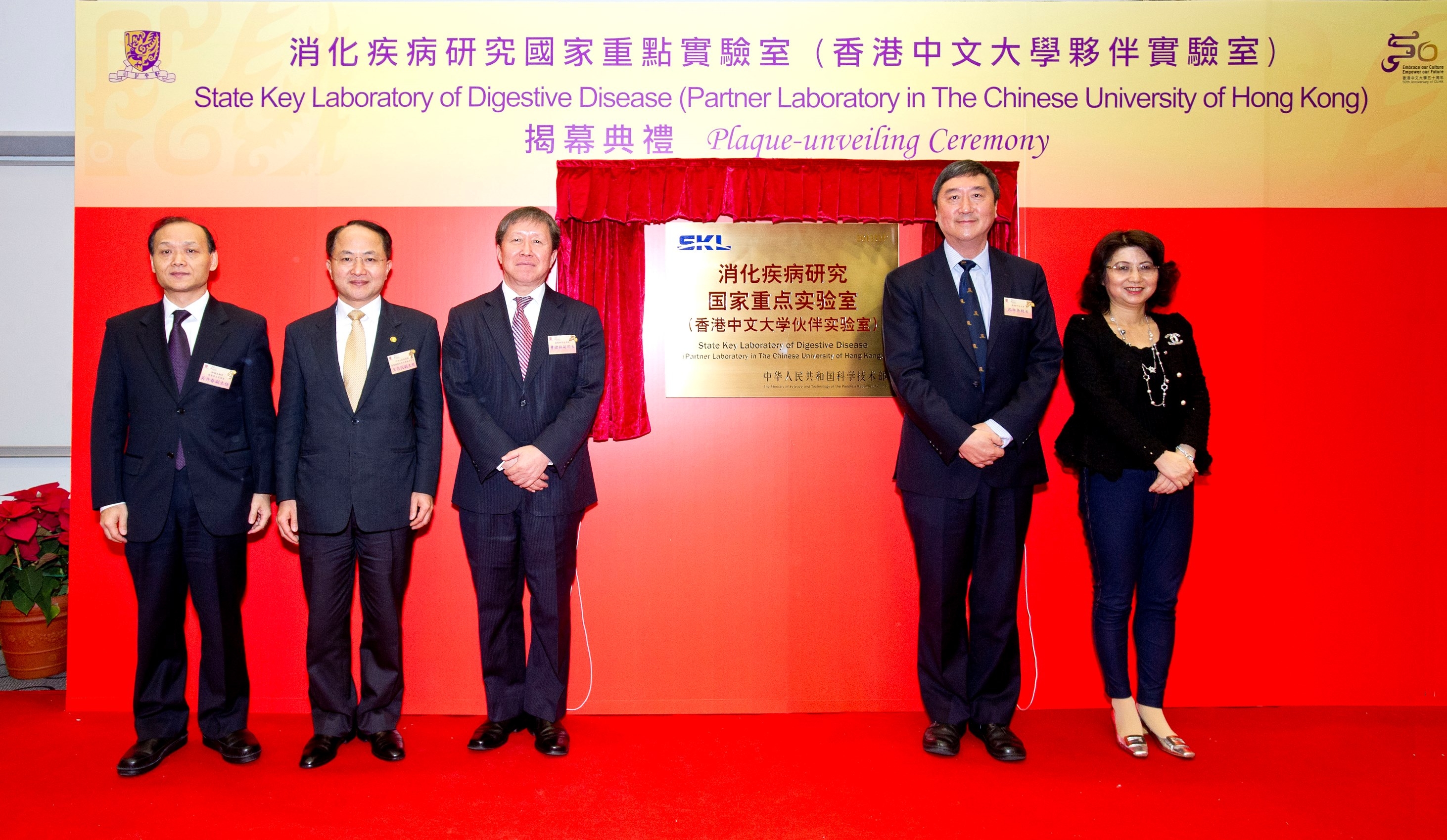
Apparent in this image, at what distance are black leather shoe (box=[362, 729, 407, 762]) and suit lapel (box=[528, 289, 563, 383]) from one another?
139 cm

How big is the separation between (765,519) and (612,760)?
3.73 feet

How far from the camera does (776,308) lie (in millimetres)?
3424

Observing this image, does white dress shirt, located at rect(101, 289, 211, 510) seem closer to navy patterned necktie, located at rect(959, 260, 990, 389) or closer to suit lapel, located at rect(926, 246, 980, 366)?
suit lapel, located at rect(926, 246, 980, 366)

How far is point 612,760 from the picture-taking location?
9.66 ft

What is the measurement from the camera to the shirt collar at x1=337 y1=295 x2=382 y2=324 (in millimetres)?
3012

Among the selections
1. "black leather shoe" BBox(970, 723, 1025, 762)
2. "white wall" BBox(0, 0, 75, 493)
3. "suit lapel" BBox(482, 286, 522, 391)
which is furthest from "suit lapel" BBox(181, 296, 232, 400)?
"black leather shoe" BBox(970, 723, 1025, 762)

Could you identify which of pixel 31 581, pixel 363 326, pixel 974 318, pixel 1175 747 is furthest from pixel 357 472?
pixel 1175 747

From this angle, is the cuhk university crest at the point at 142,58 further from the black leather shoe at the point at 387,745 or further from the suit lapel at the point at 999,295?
the suit lapel at the point at 999,295

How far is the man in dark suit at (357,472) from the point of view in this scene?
9.47 feet

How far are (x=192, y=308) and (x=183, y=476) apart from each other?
0.62m

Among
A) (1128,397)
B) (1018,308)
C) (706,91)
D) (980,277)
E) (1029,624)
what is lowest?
(1029,624)

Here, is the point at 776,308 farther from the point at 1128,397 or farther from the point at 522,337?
the point at 1128,397

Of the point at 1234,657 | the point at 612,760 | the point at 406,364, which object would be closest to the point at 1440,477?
the point at 1234,657

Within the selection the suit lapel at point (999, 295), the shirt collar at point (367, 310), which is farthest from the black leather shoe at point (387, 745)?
the suit lapel at point (999, 295)
